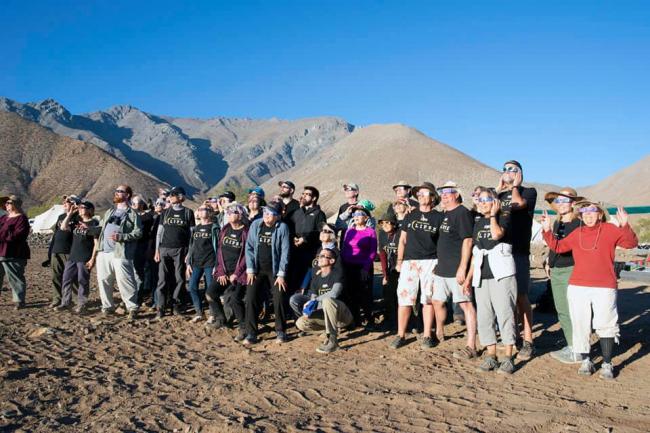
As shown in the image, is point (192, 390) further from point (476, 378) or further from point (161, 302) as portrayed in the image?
point (161, 302)

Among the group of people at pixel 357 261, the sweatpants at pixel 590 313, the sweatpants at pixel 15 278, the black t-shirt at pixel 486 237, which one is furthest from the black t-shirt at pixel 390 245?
the sweatpants at pixel 15 278

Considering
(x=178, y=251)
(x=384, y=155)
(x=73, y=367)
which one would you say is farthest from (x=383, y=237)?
(x=384, y=155)

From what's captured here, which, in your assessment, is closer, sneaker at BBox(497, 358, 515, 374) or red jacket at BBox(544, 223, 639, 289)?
red jacket at BBox(544, 223, 639, 289)

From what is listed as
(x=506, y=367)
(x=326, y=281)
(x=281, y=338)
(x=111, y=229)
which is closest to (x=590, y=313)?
(x=506, y=367)

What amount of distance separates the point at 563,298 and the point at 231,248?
449 centimetres

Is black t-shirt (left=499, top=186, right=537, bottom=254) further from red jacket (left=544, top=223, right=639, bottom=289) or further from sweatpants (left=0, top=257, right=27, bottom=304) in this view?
sweatpants (left=0, top=257, right=27, bottom=304)

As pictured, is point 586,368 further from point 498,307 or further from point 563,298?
point 498,307

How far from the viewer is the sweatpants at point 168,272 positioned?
824 cm

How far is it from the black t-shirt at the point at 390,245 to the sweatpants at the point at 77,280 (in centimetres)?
504

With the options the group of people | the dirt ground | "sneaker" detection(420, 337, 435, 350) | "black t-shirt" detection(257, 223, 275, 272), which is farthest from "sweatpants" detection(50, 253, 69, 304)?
"sneaker" detection(420, 337, 435, 350)

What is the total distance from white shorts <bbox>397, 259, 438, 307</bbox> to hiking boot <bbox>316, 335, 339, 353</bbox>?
975 millimetres

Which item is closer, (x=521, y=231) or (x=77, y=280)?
(x=521, y=231)

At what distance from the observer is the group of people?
5.48m

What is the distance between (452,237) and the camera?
607 centimetres
